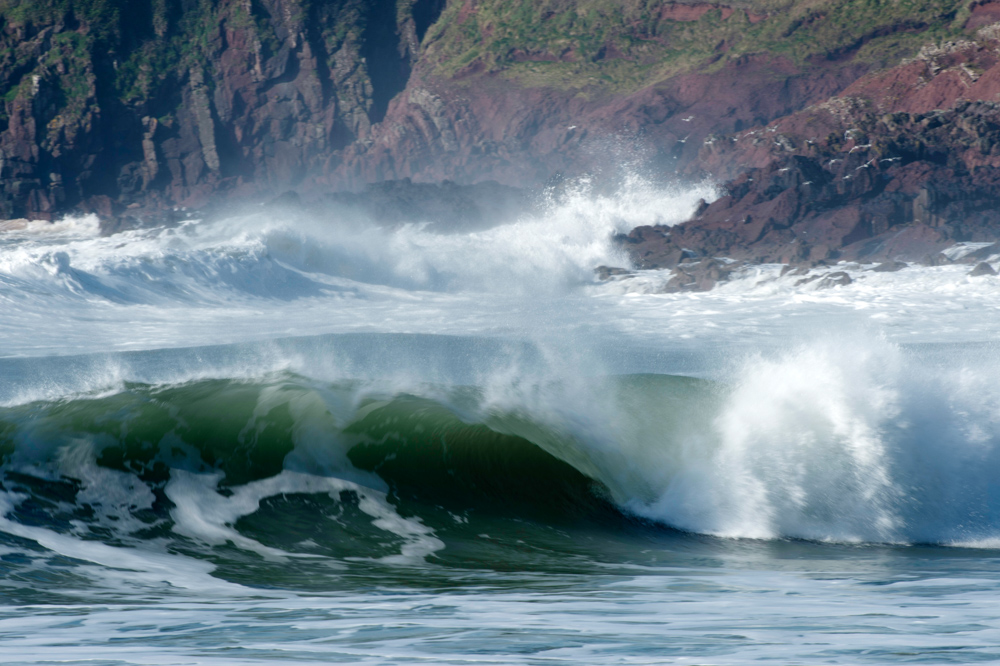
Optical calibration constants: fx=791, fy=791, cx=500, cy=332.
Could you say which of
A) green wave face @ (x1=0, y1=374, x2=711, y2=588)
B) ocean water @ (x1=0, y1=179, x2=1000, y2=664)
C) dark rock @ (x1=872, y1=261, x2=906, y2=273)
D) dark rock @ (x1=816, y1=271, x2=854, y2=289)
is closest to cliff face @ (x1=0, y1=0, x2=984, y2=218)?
dark rock @ (x1=872, y1=261, x2=906, y2=273)

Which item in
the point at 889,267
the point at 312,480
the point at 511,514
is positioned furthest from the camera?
the point at 889,267

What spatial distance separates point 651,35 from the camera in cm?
5681

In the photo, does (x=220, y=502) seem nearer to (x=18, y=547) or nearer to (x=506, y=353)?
(x=18, y=547)

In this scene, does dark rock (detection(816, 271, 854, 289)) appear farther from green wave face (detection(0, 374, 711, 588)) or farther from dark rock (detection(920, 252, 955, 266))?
green wave face (detection(0, 374, 711, 588))

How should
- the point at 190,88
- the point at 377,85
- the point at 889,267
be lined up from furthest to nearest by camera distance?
1. the point at 377,85
2. the point at 190,88
3. the point at 889,267

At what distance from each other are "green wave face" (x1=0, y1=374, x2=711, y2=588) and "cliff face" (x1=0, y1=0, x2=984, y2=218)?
44.0 meters

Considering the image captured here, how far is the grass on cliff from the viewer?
154ft

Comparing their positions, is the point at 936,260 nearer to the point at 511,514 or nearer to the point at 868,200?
the point at 868,200

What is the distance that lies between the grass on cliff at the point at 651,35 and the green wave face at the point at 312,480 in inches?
1873

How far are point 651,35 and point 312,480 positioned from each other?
57242mm

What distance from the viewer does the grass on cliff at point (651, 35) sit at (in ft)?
154

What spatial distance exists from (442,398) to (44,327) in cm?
1559

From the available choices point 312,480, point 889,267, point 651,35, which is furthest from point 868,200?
point 651,35

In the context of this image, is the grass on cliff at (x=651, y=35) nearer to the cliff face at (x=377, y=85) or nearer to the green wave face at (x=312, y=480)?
the cliff face at (x=377, y=85)
